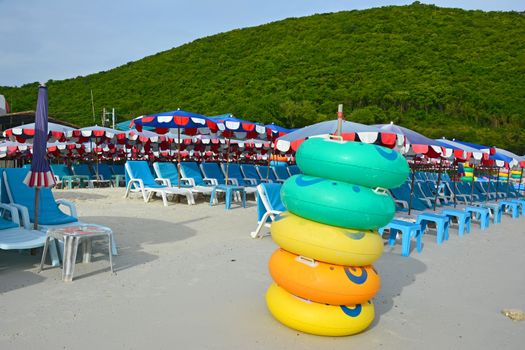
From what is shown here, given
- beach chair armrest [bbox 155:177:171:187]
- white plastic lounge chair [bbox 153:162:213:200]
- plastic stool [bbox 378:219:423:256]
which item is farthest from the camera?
white plastic lounge chair [bbox 153:162:213:200]

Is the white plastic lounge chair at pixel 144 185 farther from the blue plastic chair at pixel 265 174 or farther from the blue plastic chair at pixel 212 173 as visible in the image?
the blue plastic chair at pixel 265 174

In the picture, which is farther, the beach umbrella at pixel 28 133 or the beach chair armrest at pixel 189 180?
the beach umbrella at pixel 28 133

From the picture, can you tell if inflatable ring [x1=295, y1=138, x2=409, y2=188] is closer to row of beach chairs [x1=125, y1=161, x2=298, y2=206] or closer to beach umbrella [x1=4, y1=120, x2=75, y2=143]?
row of beach chairs [x1=125, y1=161, x2=298, y2=206]

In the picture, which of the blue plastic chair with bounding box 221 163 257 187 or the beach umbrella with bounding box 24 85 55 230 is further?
the blue plastic chair with bounding box 221 163 257 187

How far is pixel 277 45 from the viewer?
58.7 metres

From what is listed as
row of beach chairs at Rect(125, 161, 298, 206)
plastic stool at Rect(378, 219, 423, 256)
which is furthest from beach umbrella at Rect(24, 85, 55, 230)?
row of beach chairs at Rect(125, 161, 298, 206)

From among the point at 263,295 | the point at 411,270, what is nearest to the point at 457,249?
the point at 411,270

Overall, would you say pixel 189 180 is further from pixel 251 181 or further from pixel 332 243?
pixel 332 243

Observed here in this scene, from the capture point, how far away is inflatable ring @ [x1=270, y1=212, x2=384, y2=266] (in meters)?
2.71

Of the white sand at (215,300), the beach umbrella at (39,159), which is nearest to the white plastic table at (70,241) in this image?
the white sand at (215,300)

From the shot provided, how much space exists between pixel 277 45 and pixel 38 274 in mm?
58313

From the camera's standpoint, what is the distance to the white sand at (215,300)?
2.69 m

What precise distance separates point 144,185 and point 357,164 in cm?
777

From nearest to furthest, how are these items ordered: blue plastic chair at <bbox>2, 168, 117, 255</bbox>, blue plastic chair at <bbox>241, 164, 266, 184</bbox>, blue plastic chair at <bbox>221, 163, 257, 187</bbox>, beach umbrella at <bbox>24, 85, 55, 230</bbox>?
beach umbrella at <bbox>24, 85, 55, 230</bbox>, blue plastic chair at <bbox>2, 168, 117, 255</bbox>, blue plastic chair at <bbox>221, 163, 257, 187</bbox>, blue plastic chair at <bbox>241, 164, 266, 184</bbox>
